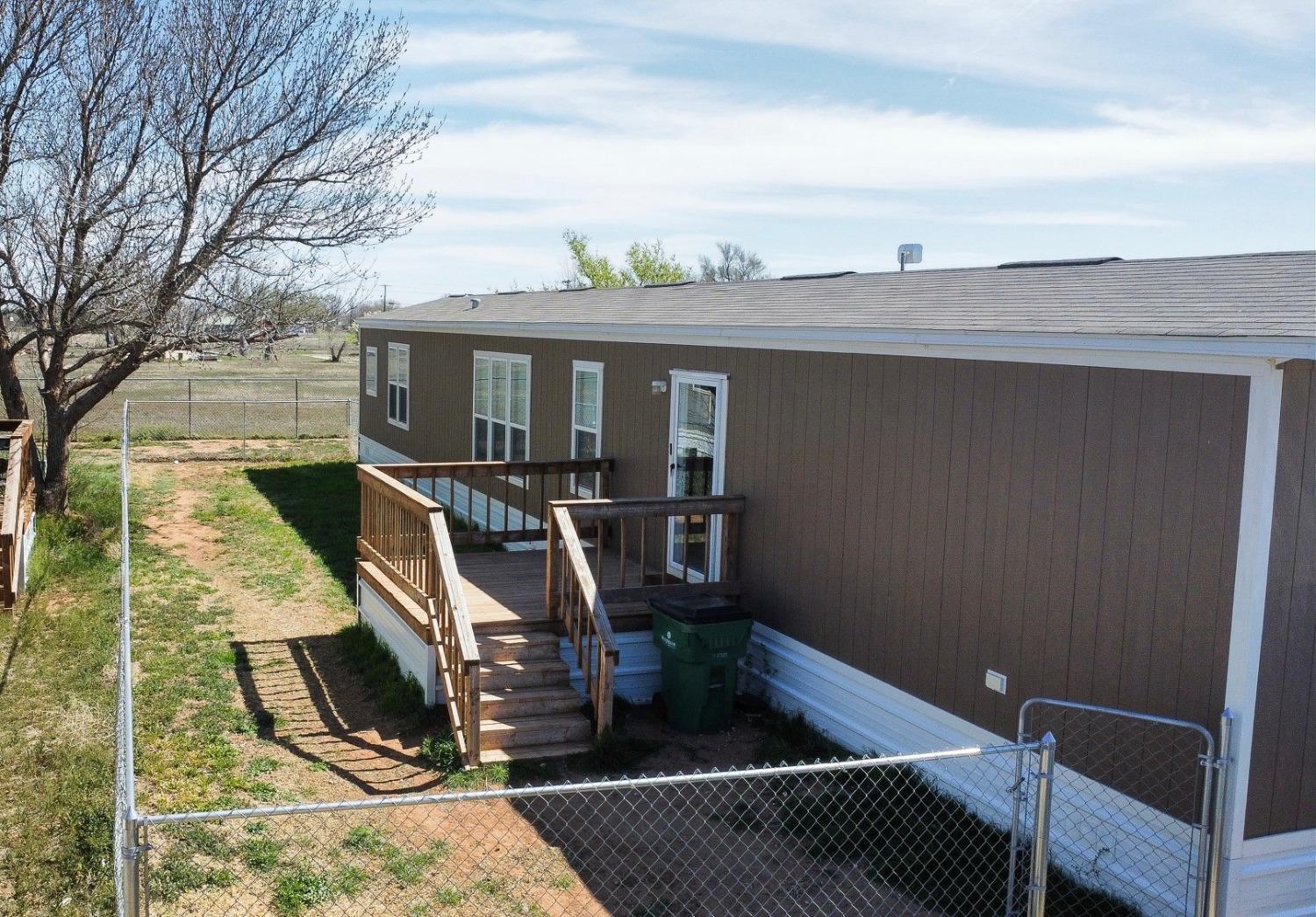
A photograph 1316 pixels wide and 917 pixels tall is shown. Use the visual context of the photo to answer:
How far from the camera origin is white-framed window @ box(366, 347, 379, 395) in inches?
802

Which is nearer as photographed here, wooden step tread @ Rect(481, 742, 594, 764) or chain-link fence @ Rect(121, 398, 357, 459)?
wooden step tread @ Rect(481, 742, 594, 764)

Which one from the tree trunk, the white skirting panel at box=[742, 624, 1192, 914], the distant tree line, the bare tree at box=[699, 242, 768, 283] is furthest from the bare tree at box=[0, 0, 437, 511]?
the bare tree at box=[699, 242, 768, 283]

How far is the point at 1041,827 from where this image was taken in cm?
450

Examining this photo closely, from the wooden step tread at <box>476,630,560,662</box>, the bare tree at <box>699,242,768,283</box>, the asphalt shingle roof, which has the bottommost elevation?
the wooden step tread at <box>476,630,560,662</box>

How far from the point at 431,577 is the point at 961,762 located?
13.4ft

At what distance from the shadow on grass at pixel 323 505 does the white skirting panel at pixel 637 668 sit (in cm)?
440

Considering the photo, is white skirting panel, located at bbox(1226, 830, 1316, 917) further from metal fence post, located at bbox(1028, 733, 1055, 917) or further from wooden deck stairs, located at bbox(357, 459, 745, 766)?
wooden deck stairs, located at bbox(357, 459, 745, 766)

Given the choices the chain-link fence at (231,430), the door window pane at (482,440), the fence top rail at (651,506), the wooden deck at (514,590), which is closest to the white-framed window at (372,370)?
the chain-link fence at (231,430)

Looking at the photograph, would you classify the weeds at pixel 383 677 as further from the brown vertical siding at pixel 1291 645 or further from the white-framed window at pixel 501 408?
the brown vertical siding at pixel 1291 645

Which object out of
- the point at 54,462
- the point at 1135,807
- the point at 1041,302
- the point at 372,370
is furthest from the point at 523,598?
the point at 372,370

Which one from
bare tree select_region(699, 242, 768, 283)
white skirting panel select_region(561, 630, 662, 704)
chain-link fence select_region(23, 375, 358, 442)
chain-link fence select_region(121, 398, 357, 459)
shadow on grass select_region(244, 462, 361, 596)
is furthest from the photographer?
bare tree select_region(699, 242, 768, 283)

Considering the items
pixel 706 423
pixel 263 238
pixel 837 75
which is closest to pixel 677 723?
pixel 706 423

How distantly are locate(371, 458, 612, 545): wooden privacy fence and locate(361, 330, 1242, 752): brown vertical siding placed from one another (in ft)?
6.94

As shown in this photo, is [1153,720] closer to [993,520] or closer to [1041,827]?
[1041,827]
